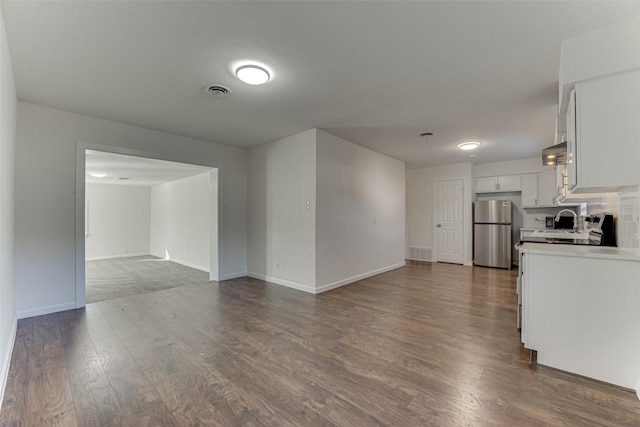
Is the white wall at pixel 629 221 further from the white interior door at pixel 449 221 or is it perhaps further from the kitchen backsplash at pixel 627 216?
the white interior door at pixel 449 221

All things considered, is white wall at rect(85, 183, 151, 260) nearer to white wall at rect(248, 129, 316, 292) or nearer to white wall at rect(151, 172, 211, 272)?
white wall at rect(151, 172, 211, 272)

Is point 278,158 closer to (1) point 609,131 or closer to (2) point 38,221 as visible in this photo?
(2) point 38,221

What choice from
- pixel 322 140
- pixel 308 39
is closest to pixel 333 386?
pixel 308 39

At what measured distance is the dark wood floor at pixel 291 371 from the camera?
1591 mm

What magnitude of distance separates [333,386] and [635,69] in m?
2.86

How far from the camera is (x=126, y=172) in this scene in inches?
258

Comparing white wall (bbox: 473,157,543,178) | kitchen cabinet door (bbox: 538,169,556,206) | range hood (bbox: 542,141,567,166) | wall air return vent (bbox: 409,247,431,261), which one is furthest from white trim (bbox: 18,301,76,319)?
kitchen cabinet door (bbox: 538,169,556,206)

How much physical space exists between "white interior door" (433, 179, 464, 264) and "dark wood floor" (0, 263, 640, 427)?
3.26 metres

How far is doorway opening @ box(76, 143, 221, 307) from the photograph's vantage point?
4.22 m

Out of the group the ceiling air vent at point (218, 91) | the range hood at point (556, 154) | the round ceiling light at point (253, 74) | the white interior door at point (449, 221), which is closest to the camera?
the round ceiling light at point (253, 74)

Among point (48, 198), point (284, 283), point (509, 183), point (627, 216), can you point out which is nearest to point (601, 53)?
point (627, 216)

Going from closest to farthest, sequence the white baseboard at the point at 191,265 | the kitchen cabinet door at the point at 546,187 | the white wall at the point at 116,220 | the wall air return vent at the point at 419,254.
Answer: the kitchen cabinet door at the point at 546,187 < the white baseboard at the point at 191,265 < the wall air return vent at the point at 419,254 < the white wall at the point at 116,220

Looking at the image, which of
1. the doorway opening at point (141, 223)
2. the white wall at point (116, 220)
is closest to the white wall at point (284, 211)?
the doorway opening at point (141, 223)

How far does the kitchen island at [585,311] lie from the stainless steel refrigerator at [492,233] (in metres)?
4.37
